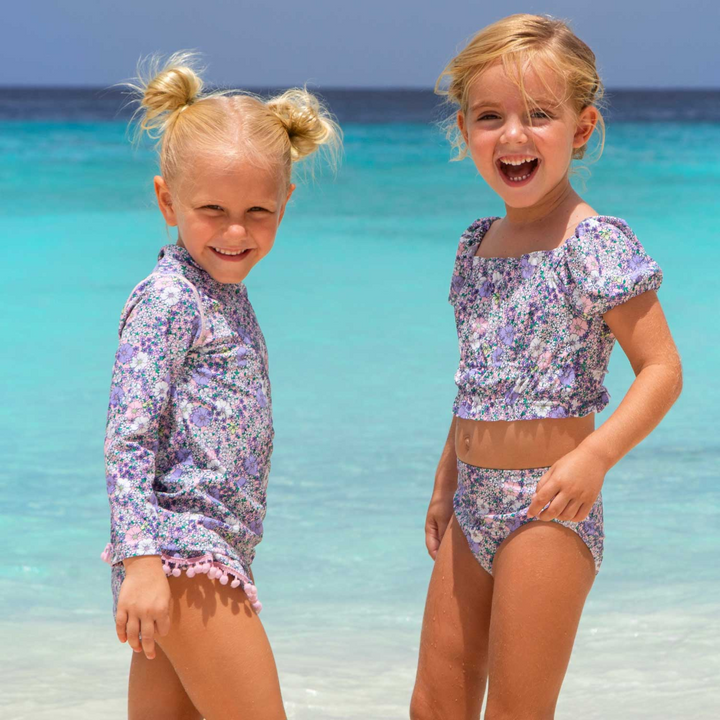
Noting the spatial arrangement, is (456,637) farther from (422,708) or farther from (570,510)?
(570,510)

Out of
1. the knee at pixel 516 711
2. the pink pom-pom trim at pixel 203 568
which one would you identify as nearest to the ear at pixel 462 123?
the pink pom-pom trim at pixel 203 568

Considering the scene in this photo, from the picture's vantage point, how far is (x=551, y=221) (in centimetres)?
187

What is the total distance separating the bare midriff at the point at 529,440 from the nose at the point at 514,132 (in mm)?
482

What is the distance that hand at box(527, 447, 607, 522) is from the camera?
1666 millimetres

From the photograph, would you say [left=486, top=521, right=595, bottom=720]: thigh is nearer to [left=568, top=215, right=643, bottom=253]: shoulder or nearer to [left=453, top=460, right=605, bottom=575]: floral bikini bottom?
[left=453, top=460, right=605, bottom=575]: floral bikini bottom

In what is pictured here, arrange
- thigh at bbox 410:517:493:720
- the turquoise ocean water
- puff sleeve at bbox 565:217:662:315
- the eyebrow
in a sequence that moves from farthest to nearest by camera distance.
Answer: the turquoise ocean water
thigh at bbox 410:517:493:720
the eyebrow
puff sleeve at bbox 565:217:662:315

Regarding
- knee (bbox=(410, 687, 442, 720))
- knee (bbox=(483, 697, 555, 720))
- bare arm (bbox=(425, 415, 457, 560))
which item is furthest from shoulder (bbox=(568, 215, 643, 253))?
knee (bbox=(410, 687, 442, 720))

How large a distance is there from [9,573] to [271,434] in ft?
5.93

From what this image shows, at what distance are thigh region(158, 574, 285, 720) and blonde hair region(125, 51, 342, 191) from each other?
0.71 m

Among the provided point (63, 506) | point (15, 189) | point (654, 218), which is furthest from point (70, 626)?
point (15, 189)

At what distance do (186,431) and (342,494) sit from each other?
2239 millimetres

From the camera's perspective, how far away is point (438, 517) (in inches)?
82.8

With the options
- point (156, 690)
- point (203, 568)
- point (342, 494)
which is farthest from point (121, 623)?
point (342, 494)

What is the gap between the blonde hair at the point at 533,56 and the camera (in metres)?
1.83
